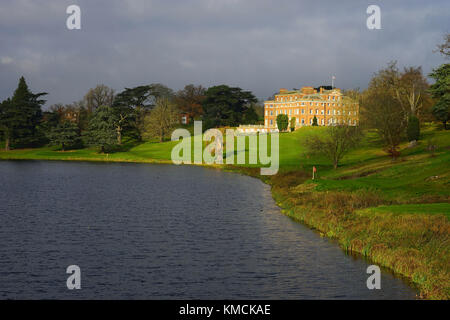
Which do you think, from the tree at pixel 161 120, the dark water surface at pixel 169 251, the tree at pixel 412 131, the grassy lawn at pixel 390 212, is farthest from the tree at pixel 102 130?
the dark water surface at pixel 169 251

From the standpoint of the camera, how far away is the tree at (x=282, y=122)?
167 meters

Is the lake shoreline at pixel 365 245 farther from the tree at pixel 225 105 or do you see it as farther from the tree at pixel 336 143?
the tree at pixel 225 105

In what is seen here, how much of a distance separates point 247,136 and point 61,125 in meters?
52.4

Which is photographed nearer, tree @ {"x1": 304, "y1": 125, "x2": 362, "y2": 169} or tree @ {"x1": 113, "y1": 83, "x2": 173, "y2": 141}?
tree @ {"x1": 304, "y1": 125, "x2": 362, "y2": 169}

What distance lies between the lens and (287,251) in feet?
111

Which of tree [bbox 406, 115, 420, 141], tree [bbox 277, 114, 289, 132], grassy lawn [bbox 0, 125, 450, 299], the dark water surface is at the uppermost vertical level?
tree [bbox 277, 114, 289, 132]

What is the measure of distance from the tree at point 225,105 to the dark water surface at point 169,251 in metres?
118

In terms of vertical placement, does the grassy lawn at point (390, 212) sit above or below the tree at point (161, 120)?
below

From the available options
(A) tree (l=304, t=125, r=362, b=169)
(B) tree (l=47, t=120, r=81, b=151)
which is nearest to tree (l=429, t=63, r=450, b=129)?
(A) tree (l=304, t=125, r=362, b=169)

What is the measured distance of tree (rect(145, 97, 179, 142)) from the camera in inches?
6260

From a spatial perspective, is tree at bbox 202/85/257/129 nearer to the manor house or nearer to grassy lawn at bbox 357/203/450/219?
the manor house

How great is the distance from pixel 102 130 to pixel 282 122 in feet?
193
